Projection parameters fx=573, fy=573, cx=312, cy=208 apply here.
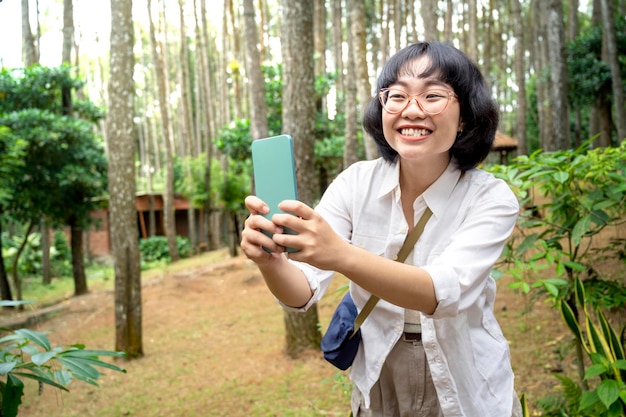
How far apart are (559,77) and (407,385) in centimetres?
920

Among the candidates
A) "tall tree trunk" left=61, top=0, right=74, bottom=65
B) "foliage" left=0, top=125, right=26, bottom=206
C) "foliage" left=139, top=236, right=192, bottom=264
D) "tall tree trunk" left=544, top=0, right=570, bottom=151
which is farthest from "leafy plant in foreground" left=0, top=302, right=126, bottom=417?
"foliage" left=139, top=236, right=192, bottom=264

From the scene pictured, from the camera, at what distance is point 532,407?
3.65 meters

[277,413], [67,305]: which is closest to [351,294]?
[277,413]

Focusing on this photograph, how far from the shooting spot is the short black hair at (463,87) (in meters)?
1.34

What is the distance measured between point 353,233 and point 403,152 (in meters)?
0.28

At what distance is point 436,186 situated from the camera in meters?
1.40

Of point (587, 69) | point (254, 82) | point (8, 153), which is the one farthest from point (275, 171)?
point (587, 69)

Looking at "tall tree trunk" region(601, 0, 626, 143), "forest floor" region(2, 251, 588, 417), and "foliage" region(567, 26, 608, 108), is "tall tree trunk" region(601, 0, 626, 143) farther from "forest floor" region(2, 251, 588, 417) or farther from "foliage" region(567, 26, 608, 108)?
"forest floor" region(2, 251, 588, 417)

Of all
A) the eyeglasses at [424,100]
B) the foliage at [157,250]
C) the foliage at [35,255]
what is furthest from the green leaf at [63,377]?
the foliage at [157,250]

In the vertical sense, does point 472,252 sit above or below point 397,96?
below

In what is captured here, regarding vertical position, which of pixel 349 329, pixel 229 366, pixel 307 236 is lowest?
pixel 229 366

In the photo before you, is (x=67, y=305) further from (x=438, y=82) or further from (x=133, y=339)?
(x=438, y=82)

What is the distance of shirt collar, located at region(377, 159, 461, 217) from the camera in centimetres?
139

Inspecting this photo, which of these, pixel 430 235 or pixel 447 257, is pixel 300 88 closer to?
pixel 430 235
